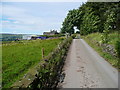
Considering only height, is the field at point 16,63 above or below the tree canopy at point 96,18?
below

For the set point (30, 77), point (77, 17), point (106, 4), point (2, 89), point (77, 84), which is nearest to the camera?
point (30, 77)

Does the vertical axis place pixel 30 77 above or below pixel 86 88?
above

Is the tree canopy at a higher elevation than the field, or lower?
higher

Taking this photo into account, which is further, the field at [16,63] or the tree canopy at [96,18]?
the tree canopy at [96,18]

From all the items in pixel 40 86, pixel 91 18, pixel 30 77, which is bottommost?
pixel 40 86

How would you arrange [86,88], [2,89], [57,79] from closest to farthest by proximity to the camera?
[2,89] < [86,88] < [57,79]

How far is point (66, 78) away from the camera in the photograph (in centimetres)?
662

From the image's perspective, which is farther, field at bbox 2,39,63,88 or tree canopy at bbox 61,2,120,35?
tree canopy at bbox 61,2,120,35

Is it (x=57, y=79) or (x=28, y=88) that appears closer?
(x=28, y=88)

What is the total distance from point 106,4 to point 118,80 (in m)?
23.8

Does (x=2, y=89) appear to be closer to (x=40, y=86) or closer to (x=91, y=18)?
(x=40, y=86)

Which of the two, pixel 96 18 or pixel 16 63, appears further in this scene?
pixel 96 18

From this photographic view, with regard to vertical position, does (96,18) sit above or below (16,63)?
above

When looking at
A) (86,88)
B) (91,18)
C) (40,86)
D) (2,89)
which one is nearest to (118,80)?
(86,88)
